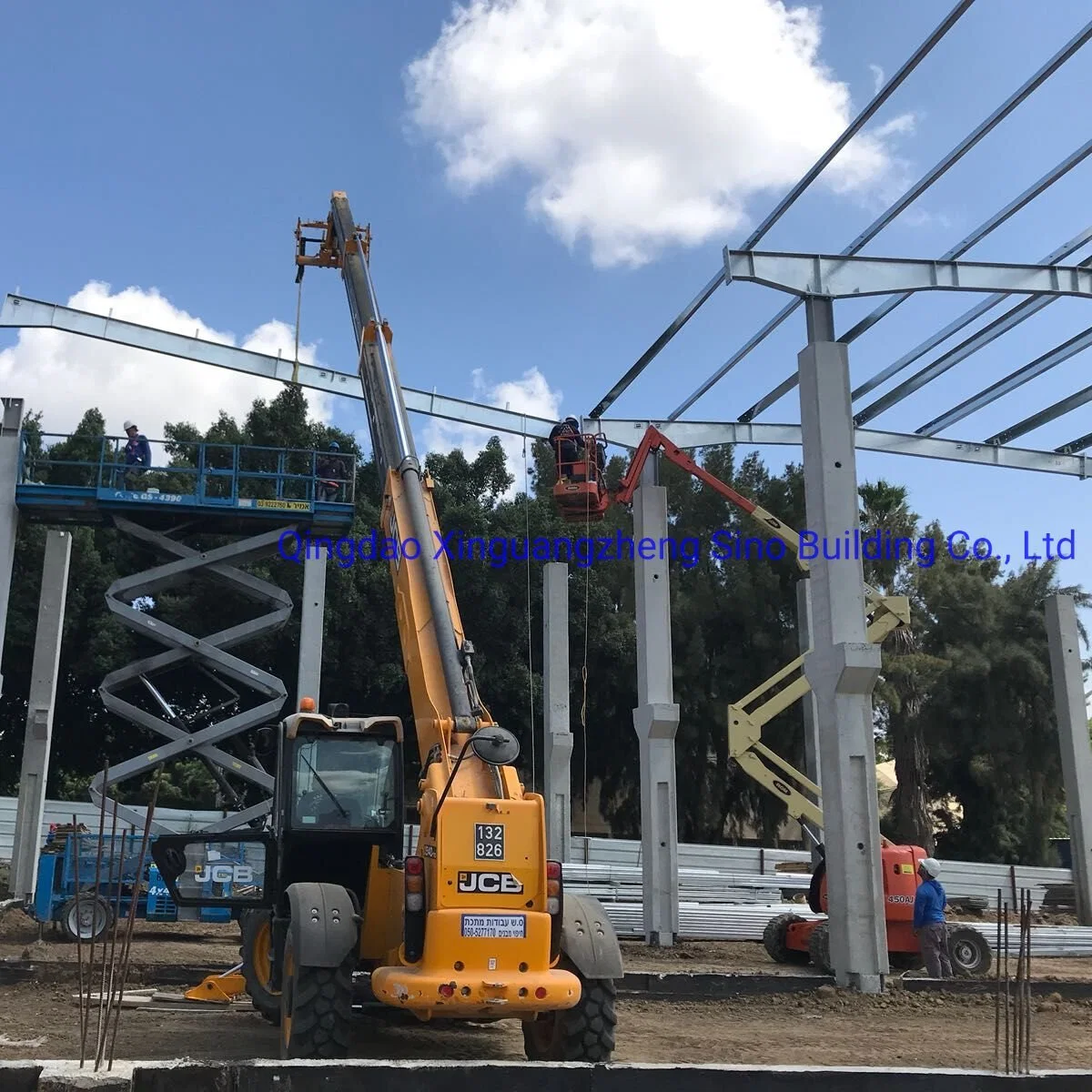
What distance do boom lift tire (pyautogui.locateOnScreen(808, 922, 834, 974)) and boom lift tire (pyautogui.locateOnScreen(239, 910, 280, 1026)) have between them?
882cm

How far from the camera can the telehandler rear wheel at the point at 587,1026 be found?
9078 mm

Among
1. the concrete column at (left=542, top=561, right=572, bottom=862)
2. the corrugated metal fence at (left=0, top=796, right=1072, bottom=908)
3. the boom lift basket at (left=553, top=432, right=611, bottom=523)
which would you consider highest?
the boom lift basket at (left=553, top=432, right=611, bottom=523)

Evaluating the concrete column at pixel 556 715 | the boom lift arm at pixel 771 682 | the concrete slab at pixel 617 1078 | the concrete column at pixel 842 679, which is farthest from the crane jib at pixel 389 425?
the concrete column at pixel 556 715

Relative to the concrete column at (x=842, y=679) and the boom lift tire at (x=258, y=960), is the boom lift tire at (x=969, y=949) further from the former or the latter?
the boom lift tire at (x=258, y=960)

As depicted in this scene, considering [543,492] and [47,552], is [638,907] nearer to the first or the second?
[47,552]

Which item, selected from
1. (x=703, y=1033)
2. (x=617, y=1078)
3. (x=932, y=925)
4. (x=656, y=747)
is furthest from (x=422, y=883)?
(x=656, y=747)

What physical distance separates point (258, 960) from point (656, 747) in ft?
33.8

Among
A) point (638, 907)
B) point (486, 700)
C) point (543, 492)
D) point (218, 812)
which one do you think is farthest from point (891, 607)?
point (543, 492)

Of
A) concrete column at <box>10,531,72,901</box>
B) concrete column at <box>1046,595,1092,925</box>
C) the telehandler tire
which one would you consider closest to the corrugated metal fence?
concrete column at <box>1046,595,1092,925</box>

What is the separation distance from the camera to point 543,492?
142 ft

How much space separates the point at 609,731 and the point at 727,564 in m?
7.03

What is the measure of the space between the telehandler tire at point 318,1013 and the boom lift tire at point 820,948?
10057 mm

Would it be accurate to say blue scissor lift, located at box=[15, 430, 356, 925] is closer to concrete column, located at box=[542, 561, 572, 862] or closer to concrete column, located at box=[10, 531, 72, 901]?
concrete column, located at box=[10, 531, 72, 901]

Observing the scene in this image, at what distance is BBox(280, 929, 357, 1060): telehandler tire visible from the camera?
8.63 meters
